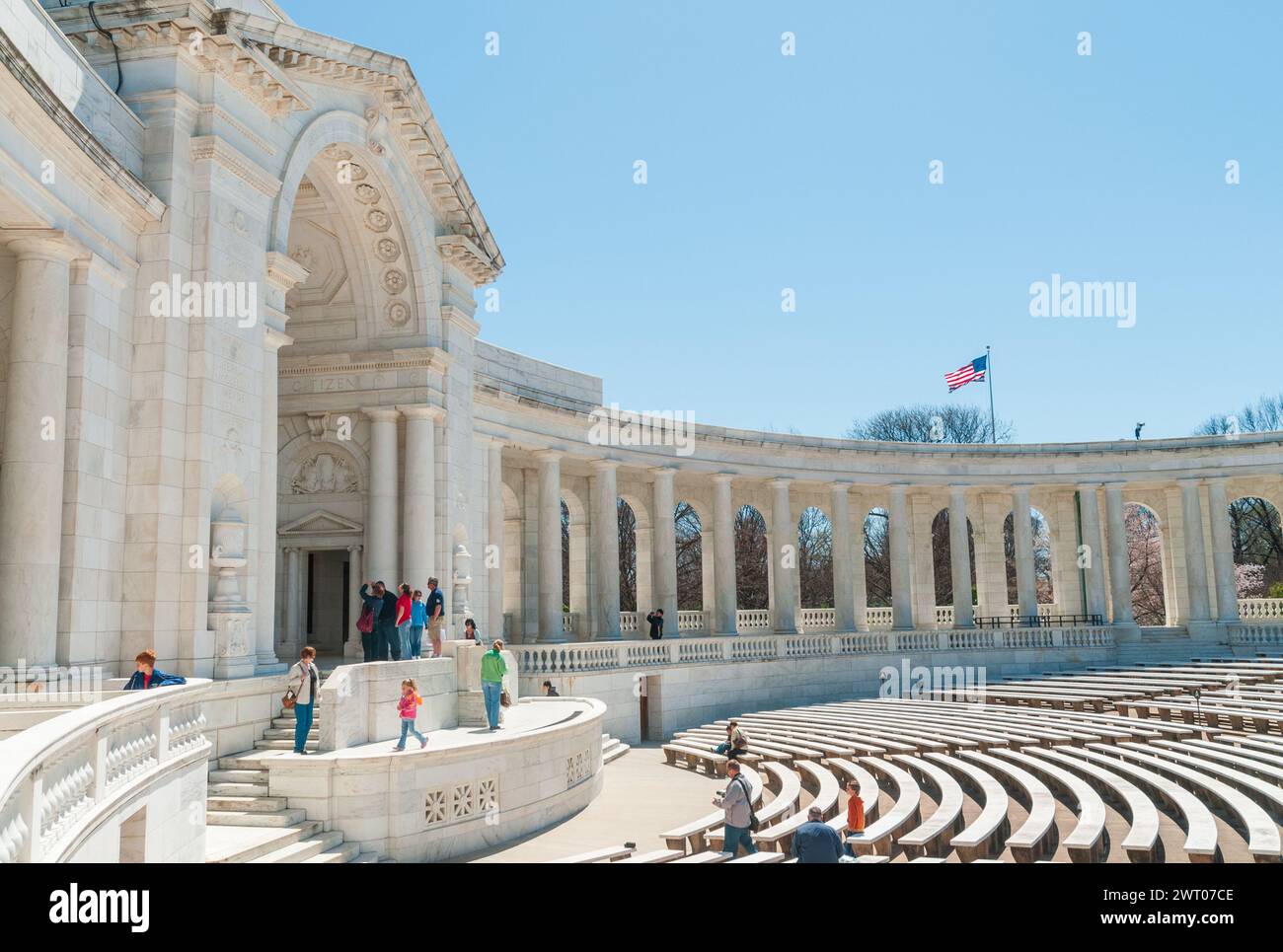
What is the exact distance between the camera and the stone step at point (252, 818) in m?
18.4

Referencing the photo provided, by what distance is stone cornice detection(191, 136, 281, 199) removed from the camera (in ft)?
73.6

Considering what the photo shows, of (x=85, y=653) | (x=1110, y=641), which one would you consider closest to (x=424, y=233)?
(x=85, y=653)

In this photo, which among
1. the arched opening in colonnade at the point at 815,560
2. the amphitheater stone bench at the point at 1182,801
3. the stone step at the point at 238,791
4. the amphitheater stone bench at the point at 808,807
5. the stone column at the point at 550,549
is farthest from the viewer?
Result: the arched opening in colonnade at the point at 815,560

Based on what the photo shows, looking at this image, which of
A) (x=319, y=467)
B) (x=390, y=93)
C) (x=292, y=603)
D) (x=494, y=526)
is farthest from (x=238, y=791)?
(x=494, y=526)

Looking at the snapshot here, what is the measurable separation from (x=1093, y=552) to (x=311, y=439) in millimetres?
42851

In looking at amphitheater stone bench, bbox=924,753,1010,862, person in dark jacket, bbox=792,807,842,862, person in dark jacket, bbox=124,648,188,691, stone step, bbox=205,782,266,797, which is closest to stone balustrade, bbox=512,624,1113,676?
amphitheater stone bench, bbox=924,753,1010,862

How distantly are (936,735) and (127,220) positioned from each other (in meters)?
24.9

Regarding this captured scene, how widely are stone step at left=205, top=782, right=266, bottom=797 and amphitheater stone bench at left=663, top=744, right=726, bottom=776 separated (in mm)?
13346

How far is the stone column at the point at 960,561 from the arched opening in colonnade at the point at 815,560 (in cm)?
2583

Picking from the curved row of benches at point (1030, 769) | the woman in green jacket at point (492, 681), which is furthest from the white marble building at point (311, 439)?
the curved row of benches at point (1030, 769)

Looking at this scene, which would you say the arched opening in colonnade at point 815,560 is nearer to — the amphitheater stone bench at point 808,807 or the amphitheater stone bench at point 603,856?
the amphitheater stone bench at point 808,807

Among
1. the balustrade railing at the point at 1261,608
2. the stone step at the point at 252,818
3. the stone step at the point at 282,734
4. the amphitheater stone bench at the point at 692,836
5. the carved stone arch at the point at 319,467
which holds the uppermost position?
the carved stone arch at the point at 319,467

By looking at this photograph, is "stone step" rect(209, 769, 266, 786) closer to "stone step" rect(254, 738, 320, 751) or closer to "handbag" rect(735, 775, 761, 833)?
"stone step" rect(254, 738, 320, 751)
